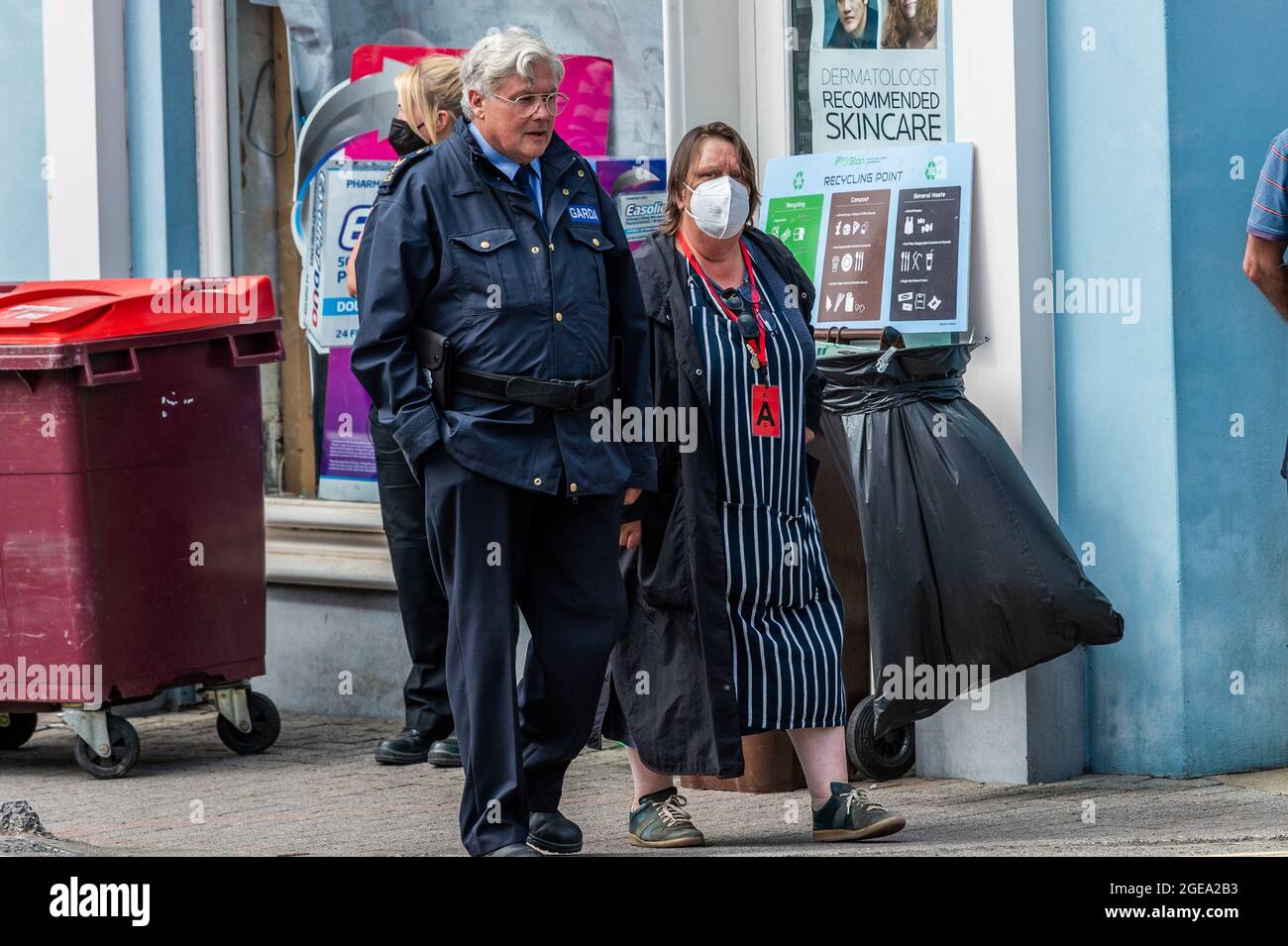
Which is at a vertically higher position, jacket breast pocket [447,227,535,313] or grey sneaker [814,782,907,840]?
jacket breast pocket [447,227,535,313]

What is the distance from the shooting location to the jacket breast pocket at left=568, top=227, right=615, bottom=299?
4980mm

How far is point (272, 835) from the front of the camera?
5.65 metres

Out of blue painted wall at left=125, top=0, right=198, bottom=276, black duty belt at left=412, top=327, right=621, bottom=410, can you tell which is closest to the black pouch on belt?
black duty belt at left=412, top=327, right=621, bottom=410

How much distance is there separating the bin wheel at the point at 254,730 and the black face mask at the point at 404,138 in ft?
6.09

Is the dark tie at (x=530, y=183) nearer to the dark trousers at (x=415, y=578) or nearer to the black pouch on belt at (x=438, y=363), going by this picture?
the black pouch on belt at (x=438, y=363)

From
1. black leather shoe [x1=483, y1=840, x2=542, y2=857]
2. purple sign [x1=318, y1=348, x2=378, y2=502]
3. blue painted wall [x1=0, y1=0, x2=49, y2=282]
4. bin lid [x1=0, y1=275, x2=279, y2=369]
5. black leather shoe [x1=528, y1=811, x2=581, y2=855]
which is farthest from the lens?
blue painted wall [x1=0, y1=0, x2=49, y2=282]

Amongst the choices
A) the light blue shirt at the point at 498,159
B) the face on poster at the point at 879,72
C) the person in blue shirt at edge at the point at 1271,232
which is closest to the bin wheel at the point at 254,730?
the face on poster at the point at 879,72

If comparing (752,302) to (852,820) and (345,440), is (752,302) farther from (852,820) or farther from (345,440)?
(345,440)

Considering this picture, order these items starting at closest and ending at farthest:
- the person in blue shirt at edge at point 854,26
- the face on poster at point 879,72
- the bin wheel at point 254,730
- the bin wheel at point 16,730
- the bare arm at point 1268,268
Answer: the bare arm at point 1268,268 → the face on poster at point 879,72 → the person in blue shirt at edge at point 854,26 → the bin wheel at point 254,730 → the bin wheel at point 16,730

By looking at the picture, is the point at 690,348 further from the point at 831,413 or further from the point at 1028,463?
the point at 1028,463

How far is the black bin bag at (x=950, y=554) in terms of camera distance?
18.5 feet

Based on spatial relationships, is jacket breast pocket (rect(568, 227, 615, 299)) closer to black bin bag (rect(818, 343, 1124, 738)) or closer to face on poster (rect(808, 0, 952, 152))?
black bin bag (rect(818, 343, 1124, 738))

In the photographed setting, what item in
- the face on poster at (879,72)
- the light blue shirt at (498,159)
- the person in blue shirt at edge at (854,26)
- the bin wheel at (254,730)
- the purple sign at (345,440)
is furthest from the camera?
the purple sign at (345,440)

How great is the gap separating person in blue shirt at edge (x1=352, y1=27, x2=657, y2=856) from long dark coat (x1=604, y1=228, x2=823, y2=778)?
Answer: 0.21 m
